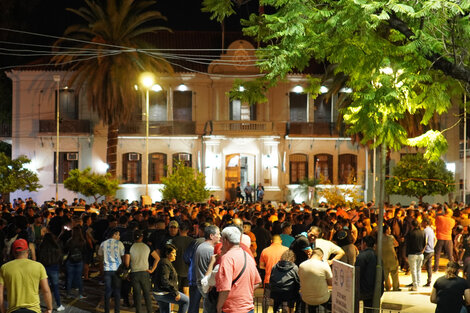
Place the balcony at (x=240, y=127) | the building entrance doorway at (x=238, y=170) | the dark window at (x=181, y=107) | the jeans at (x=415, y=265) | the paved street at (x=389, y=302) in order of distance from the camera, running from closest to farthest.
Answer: the paved street at (x=389, y=302) → the jeans at (x=415, y=265) → the balcony at (x=240, y=127) → the building entrance doorway at (x=238, y=170) → the dark window at (x=181, y=107)

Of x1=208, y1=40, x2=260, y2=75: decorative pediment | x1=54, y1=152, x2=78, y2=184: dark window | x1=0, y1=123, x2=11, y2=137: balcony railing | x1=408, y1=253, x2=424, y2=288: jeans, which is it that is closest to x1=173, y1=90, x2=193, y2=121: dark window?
x1=208, y1=40, x2=260, y2=75: decorative pediment

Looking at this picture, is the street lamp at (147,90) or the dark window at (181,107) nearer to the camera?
the street lamp at (147,90)

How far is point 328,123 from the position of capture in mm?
41781

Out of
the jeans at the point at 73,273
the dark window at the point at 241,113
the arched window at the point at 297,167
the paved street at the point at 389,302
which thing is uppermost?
the dark window at the point at 241,113

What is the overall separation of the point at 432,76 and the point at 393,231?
7.12 metres

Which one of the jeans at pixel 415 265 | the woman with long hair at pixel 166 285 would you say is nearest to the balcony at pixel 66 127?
the jeans at pixel 415 265

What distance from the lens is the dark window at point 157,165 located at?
4216 cm

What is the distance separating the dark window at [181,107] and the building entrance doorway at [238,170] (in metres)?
3.90

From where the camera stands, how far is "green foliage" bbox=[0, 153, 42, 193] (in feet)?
123

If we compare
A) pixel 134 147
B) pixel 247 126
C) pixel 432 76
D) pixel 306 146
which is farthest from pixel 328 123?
pixel 432 76

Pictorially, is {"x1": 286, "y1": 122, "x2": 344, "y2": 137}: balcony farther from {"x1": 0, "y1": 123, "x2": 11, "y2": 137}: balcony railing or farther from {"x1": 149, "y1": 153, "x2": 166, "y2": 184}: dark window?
{"x1": 0, "y1": 123, "x2": 11, "y2": 137}: balcony railing

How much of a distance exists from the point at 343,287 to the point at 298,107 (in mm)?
35359

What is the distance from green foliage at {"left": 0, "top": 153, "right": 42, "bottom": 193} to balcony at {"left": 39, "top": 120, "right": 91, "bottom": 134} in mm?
2601

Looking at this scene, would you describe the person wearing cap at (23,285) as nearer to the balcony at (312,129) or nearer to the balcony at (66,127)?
the balcony at (66,127)
